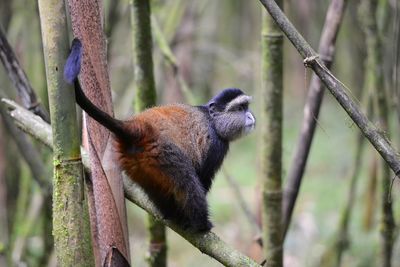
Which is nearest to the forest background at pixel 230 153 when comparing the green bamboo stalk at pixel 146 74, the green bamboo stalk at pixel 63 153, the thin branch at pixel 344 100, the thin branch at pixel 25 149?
the thin branch at pixel 25 149

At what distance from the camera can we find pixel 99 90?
1599 mm

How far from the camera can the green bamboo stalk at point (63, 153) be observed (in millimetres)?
1221

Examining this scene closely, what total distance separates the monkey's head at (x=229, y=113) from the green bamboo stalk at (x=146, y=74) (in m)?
0.27

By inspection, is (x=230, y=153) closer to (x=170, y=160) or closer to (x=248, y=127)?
(x=248, y=127)

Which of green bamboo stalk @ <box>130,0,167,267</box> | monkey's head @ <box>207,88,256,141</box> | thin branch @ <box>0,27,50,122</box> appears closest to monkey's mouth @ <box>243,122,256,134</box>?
monkey's head @ <box>207,88,256,141</box>

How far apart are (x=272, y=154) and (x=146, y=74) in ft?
1.98

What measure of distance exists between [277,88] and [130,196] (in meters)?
0.93

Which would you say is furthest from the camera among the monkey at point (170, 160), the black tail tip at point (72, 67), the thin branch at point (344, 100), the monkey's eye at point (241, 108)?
the monkey's eye at point (241, 108)

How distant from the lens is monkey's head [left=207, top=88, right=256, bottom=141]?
8.28ft

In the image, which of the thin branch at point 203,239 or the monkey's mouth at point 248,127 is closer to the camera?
the thin branch at point 203,239

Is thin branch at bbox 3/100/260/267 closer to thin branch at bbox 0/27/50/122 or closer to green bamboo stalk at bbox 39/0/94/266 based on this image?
thin branch at bbox 0/27/50/122

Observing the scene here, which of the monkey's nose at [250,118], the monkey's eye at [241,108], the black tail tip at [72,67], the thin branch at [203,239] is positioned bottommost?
the thin branch at [203,239]

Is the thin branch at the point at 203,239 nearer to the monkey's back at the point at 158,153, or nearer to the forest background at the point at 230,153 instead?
the monkey's back at the point at 158,153

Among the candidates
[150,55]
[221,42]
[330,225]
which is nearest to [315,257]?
[330,225]
